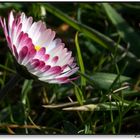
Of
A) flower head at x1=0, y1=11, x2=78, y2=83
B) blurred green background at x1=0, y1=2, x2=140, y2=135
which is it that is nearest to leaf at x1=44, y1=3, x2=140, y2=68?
blurred green background at x1=0, y1=2, x2=140, y2=135

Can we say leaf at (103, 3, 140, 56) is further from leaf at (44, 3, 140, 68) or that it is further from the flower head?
the flower head

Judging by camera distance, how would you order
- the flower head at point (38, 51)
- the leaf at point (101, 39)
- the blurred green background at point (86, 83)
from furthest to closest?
the leaf at point (101, 39) < the blurred green background at point (86, 83) < the flower head at point (38, 51)

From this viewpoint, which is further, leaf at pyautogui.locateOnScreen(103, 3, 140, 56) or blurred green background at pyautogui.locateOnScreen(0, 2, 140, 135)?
Result: leaf at pyautogui.locateOnScreen(103, 3, 140, 56)

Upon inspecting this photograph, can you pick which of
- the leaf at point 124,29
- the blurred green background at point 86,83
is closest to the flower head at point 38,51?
the blurred green background at point 86,83

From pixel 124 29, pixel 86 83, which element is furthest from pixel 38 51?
pixel 124 29

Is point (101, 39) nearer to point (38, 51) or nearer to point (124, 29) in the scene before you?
point (124, 29)

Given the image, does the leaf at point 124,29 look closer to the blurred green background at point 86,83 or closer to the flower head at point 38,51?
the blurred green background at point 86,83
